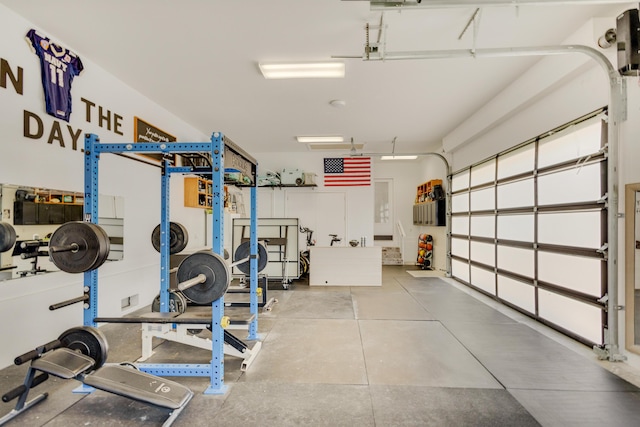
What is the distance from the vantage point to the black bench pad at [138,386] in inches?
83.5

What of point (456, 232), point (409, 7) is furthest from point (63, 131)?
point (456, 232)

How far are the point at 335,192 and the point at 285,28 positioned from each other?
578cm

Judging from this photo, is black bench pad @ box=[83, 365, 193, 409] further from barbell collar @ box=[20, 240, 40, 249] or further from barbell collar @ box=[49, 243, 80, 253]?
barbell collar @ box=[20, 240, 40, 249]

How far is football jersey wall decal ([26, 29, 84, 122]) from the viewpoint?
3152 mm

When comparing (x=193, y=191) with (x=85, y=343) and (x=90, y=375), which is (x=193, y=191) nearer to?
(x=85, y=343)

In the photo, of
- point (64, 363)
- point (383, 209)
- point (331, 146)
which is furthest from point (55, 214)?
point (383, 209)

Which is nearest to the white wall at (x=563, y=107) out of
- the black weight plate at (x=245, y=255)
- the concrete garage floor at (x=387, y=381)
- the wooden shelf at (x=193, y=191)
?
the concrete garage floor at (x=387, y=381)

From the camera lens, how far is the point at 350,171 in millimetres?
8609

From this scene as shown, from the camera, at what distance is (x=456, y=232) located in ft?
23.9

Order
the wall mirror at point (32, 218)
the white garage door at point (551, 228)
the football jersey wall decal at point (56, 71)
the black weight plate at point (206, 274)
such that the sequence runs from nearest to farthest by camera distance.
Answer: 1. the black weight plate at point (206, 274)
2. the wall mirror at point (32, 218)
3. the football jersey wall decal at point (56, 71)
4. the white garage door at point (551, 228)

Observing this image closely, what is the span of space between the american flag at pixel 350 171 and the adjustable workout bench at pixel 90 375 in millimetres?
6875

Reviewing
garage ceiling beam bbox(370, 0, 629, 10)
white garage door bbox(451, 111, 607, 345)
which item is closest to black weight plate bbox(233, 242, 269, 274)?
garage ceiling beam bbox(370, 0, 629, 10)

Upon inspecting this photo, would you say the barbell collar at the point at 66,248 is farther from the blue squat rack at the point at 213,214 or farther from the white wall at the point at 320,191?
the white wall at the point at 320,191

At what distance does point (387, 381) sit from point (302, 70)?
3780 millimetres
